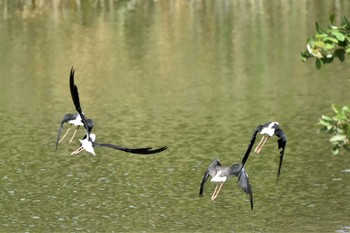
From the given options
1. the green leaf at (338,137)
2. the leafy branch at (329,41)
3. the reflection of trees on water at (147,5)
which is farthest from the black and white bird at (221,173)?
the reflection of trees on water at (147,5)

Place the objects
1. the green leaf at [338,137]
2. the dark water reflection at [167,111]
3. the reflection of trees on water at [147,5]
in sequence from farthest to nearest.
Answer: the reflection of trees on water at [147,5], the dark water reflection at [167,111], the green leaf at [338,137]

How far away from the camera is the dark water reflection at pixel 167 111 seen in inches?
827

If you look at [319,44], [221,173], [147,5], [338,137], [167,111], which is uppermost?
[319,44]

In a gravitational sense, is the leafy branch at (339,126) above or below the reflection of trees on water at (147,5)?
above

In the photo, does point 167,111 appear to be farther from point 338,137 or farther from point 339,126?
point 338,137

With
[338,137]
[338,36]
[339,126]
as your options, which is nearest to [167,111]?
[338,36]

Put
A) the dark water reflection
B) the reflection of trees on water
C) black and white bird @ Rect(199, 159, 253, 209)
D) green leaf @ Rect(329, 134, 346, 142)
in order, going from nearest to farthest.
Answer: green leaf @ Rect(329, 134, 346, 142), black and white bird @ Rect(199, 159, 253, 209), the dark water reflection, the reflection of trees on water

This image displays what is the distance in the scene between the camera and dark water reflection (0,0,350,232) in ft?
68.9

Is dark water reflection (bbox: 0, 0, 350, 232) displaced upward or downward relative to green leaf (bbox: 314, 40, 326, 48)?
downward

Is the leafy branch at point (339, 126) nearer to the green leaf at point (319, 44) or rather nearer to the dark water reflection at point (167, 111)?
the green leaf at point (319, 44)

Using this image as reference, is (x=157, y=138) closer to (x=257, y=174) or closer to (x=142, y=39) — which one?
(x=257, y=174)

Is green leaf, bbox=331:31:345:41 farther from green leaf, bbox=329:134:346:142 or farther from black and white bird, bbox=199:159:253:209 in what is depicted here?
black and white bird, bbox=199:159:253:209

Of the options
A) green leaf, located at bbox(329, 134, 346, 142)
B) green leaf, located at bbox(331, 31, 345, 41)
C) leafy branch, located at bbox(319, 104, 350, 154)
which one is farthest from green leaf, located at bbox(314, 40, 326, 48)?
green leaf, located at bbox(329, 134, 346, 142)

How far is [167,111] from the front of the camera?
3186 cm
